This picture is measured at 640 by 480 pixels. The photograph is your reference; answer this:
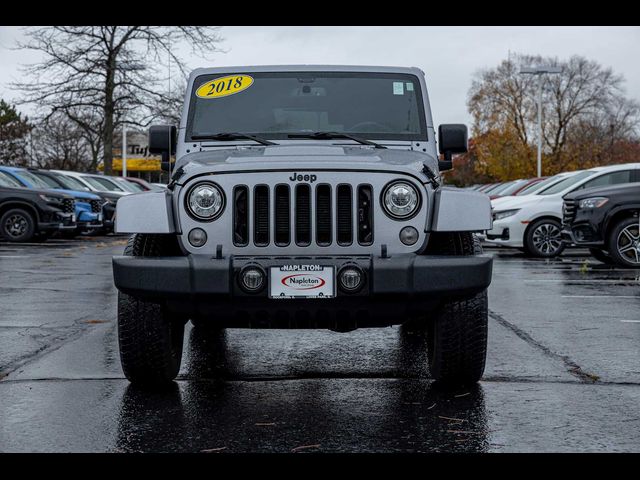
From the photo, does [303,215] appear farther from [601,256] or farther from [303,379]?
[601,256]

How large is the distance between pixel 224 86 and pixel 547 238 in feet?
36.3

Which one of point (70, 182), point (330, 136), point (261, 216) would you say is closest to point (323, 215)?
point (261, 216)

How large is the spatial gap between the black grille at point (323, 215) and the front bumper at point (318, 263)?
141 millimetres

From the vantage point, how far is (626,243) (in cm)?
1369

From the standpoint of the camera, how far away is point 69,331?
7582mm

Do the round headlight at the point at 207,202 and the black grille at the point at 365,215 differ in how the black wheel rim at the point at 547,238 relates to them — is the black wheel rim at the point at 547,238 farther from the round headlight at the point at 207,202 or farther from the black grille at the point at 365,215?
the round headlight at the point at 207,202

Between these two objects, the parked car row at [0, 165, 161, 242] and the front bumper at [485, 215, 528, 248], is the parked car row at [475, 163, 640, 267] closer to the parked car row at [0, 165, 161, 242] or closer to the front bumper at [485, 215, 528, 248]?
the front bumper at [485, 215, 528, 248]

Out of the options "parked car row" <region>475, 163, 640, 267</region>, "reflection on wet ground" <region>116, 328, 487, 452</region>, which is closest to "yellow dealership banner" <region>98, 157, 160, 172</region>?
"parked car row" <region>475, 163, 640, 267</region>

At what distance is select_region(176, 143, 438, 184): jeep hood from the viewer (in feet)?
16.3

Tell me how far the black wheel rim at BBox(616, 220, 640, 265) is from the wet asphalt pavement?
16.0 ft

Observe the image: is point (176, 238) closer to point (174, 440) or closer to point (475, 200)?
point (174, 440)

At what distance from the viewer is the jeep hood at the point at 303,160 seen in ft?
16.3

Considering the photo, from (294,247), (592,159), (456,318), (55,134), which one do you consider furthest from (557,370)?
(592,159)
